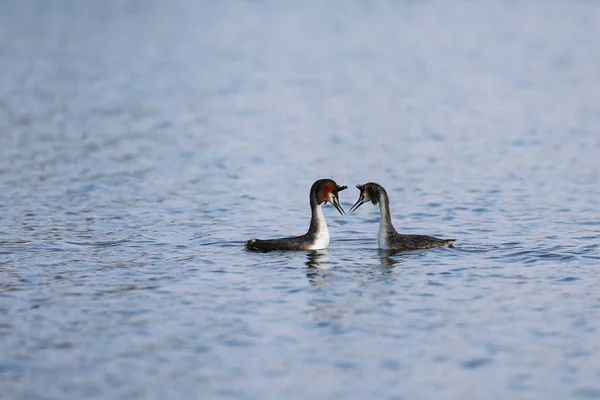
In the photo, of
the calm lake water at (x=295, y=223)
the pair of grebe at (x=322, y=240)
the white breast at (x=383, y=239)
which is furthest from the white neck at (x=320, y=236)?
the white breast at (x=383, y=239)

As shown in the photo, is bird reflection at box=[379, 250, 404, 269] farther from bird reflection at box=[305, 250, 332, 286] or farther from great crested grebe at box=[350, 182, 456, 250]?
bird reflection at box=[305, 250, 332, 286]

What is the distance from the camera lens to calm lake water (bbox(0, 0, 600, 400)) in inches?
495

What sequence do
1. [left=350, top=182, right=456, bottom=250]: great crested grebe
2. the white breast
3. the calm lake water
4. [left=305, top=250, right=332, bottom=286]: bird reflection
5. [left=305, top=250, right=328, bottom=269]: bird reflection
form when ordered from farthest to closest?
the white breast
[left=350, top=182, right=456, bottom=250]: great crested grebe
[left=305, top=250, right=328, bottom=269]: bird reflection
[left=305, top=250, right=332, bottom=286]: bird reflection
the calm lake water

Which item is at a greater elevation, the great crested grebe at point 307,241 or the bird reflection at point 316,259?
the great crested grebe at point 307,241

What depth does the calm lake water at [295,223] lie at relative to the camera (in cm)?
1256

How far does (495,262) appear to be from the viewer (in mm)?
17344

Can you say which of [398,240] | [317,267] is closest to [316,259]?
[317,267]

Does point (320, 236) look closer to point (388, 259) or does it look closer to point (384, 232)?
point (384, 232)

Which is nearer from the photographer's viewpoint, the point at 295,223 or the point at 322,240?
the point at 322,240

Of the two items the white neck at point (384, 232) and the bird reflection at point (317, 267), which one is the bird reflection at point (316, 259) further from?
the white neck at point (384, 232)

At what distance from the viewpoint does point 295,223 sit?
21359mm

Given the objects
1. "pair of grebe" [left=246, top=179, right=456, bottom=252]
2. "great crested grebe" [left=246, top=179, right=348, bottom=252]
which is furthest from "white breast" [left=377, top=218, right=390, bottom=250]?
"great crested grebe" [left=246, top=179, right=348, bottom=252]

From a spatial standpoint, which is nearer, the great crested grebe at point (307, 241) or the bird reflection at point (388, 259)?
the bird reflection at point (388, 259)

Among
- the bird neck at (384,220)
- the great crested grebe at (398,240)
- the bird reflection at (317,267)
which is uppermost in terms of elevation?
the bird neck at (384,220)
